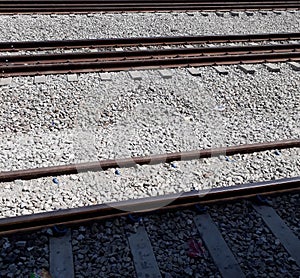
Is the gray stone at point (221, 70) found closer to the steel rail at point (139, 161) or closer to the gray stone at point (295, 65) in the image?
the gray stone at point (295, 65)

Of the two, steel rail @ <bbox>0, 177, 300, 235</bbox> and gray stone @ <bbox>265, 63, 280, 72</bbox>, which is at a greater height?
gray stone @ <bbox>265, 63, 280, 72</bbox>

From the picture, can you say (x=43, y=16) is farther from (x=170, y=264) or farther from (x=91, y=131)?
(x=170, y=264)

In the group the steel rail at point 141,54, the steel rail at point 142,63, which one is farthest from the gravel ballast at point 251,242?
the steel rail at point 141,54

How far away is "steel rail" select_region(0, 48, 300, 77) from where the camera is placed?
25.1ft

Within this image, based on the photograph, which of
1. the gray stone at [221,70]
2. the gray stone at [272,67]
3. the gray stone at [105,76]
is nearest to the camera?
the gray stone at [105,76]

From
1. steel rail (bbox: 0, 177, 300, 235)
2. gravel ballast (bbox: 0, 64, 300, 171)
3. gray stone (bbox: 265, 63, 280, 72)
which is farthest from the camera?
gray stone (bbox: 265, 63, 280, 72)

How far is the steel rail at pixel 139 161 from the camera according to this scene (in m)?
5.01

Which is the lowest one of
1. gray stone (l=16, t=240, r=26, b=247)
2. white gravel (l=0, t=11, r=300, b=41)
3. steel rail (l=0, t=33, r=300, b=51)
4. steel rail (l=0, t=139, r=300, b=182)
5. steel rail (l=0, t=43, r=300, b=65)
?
gray stone (l=16, t=240, r=26, b=247)

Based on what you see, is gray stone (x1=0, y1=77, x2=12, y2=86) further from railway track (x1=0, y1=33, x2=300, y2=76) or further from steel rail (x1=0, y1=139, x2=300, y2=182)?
steel rail (x1=0, y1=139, x2=300, y2=182)

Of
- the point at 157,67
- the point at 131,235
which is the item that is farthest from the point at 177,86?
the point at 131,235

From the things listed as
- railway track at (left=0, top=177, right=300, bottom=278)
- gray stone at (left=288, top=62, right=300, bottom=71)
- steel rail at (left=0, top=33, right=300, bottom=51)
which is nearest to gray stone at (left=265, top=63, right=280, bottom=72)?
gray stone at (left=288, top=62, right=300, bottom=71)

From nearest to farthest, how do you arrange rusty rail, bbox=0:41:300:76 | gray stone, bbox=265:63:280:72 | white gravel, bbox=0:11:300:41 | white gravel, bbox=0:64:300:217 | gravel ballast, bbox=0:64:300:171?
1. white gravel, bbox=0:64:300:217
2. gravel ballast, bbox=0:64:300:171
3. rusty rail, bbox=0:41:300:76
4. gray stone, bbox=265:63:280:72
5. white gravel, bbox=0:11:300:41

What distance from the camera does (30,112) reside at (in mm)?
6484

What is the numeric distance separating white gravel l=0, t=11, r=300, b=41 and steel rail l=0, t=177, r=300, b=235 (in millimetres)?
6274
